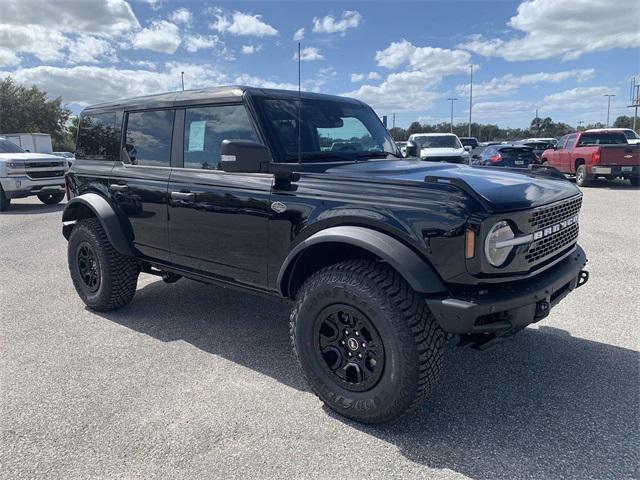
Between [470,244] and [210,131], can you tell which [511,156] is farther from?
[470,244]

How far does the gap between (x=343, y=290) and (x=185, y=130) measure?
2.03m

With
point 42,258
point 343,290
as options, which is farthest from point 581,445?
point 42,258

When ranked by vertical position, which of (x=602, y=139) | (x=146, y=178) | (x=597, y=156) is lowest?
(x=146, y=178)

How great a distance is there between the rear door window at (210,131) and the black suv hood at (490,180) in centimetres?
78

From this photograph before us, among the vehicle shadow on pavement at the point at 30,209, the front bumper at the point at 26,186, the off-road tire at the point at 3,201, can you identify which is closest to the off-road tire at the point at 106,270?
the vehicle shadow on pavement at the point at 30,209

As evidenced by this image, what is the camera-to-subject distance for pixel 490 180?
307 cm

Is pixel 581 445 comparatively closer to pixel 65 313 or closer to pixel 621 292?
pixel 621 292

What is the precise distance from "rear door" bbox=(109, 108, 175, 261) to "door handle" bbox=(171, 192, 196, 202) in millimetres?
130

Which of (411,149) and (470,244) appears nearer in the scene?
(470,244)

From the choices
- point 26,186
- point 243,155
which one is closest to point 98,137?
point 243,155

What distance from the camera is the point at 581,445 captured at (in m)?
2.61

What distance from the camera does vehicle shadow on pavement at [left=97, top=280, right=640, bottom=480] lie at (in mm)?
2510

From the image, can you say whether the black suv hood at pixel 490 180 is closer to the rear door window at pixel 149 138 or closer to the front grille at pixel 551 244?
the front grille at pixel 551 244

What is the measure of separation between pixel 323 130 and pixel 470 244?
1752 mm
